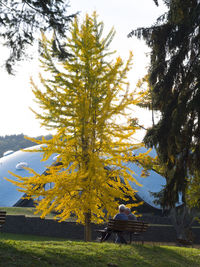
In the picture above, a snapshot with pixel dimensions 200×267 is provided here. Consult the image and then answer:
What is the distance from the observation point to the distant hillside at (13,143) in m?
96.4

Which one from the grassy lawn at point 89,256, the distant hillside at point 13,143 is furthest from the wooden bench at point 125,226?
the distant hillside at point 13,143

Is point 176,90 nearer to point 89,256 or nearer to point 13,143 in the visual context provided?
point 89,256

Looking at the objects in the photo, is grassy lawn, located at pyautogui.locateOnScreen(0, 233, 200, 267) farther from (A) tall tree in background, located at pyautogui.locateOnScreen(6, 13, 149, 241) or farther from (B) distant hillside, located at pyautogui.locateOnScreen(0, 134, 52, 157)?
(B) distant hillside, located at pyautogui.locateOnScreen(0, 134, 52, 157)

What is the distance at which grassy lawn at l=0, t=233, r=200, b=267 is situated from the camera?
216 inches

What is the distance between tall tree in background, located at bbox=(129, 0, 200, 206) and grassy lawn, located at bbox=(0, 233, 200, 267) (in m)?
1.49

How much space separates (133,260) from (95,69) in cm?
699

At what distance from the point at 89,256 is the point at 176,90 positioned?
4.90 metres

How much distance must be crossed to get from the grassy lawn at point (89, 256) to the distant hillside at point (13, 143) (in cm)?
8671

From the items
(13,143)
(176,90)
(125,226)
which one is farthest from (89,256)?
(13,143)

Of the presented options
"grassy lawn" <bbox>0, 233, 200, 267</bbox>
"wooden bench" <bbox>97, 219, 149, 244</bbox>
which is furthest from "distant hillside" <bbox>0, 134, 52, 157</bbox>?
"grassy lawn" <bbox>0, 233, 200, 267</bbox>

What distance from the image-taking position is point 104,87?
11867mm

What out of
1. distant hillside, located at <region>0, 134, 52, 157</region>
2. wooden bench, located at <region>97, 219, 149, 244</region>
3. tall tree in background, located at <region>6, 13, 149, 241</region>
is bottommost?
wooden bench, located at <region>97, 219, 149, 244</region>

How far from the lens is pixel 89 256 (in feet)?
21.1

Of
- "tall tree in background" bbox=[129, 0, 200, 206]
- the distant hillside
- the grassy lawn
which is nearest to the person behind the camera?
the grassy lawn
